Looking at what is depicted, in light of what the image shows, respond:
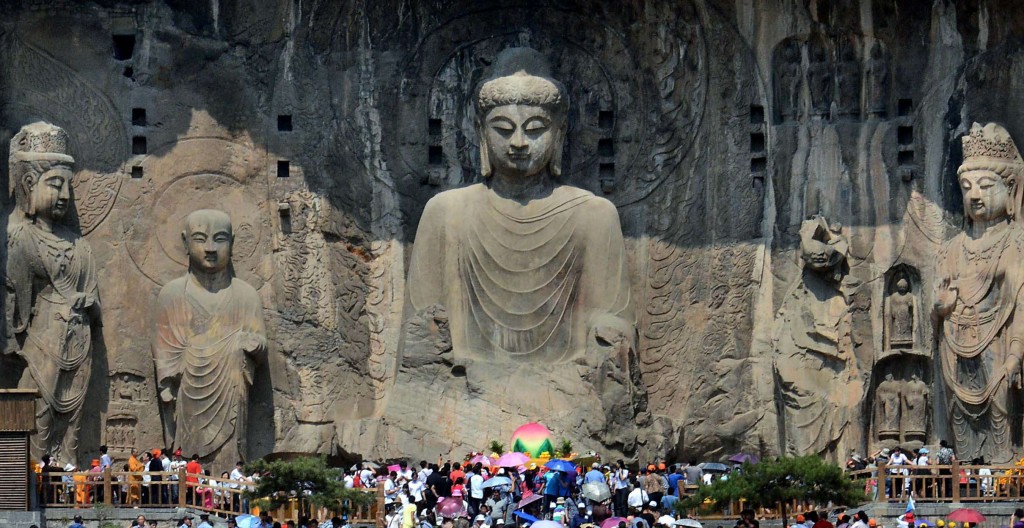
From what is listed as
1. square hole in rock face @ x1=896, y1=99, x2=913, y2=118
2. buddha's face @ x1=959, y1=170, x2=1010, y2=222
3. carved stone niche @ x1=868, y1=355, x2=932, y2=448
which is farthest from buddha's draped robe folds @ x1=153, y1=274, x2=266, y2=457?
buddha's face @ x1=959, y1=170, x2=1010, y2=222

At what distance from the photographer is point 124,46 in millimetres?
36594

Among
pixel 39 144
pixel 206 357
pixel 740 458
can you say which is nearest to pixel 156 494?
pixel 206 357

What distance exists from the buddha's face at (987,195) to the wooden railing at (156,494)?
326 inches

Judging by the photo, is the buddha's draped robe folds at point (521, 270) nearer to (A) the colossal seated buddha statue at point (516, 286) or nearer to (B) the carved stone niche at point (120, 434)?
(A) the colossal seated buddha statue at point (516, 286)

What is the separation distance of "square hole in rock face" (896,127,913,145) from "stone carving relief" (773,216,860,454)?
153 centimetres

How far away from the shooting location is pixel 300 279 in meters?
36.4

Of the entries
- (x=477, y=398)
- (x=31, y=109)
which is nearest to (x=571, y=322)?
(x=477, y=398)

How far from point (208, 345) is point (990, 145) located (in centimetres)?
947

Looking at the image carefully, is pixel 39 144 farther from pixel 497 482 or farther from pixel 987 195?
pixel 987 195

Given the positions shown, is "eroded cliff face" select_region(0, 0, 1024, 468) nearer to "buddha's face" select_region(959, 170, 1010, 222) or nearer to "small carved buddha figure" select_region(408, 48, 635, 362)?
"small carved buddha figure" select_region(408, 48, 635, 362)

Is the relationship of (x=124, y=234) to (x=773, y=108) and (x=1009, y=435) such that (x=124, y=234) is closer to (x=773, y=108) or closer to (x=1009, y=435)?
(x=773, y=108)

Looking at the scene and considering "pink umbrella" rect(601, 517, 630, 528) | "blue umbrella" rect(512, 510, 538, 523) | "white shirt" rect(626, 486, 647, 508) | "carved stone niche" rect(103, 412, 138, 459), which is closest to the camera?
"pink umbrella" rect(601, 517, 630, 528)

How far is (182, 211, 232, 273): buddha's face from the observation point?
116 feet

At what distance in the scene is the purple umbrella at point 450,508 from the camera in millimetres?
30359
